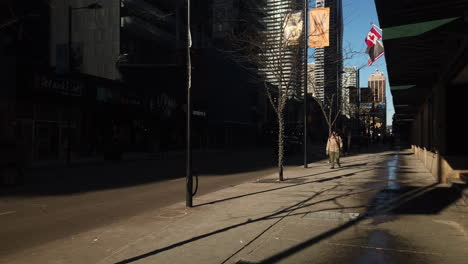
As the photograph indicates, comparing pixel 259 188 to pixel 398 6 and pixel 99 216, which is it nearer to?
pixel 99 216

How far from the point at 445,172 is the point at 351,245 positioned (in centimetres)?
892

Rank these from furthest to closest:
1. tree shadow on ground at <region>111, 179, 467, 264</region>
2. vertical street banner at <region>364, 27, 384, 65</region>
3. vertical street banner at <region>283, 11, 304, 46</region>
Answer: vertical street banner at <region>364, 27, 384, 65</region>, vertical street banner at <region>283, 11, 304, 46</region>, tree shadow on ground at <region>111, 179, 467, 264</region>

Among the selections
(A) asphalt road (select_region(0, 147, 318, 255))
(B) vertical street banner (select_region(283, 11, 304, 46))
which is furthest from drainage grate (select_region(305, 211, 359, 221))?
(B) vertical street banner (select_region(283, 11, 304, 46))

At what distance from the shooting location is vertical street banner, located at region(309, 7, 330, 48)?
48.2 feet

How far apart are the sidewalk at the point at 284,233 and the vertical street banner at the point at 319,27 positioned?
6908 mm

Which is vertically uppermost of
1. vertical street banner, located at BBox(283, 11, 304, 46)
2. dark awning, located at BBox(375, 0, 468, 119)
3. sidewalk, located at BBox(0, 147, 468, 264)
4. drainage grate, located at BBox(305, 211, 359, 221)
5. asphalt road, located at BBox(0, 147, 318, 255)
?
vertical street banner, located at BBox(283, 11, 304, 46)

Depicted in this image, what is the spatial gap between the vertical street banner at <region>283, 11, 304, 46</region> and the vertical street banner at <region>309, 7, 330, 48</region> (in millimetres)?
647

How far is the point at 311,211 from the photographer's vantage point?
26.8 feet

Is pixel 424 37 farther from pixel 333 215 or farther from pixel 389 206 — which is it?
pixel 333 215

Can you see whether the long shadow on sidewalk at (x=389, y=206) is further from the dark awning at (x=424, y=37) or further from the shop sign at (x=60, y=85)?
the shop sign at (x=60, y=85)

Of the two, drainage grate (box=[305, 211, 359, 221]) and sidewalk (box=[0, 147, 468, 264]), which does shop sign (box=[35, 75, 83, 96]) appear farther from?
drainage grate (box=[305, 211, 359, 221])

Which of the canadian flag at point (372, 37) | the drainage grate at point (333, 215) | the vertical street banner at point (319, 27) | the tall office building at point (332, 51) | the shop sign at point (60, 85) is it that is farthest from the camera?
the shop sign at point (60, 85)

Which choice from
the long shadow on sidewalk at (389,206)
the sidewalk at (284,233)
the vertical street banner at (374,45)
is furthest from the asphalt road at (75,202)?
the vertical street banner at (374,45)

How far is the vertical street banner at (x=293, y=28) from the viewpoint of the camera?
14359mm
